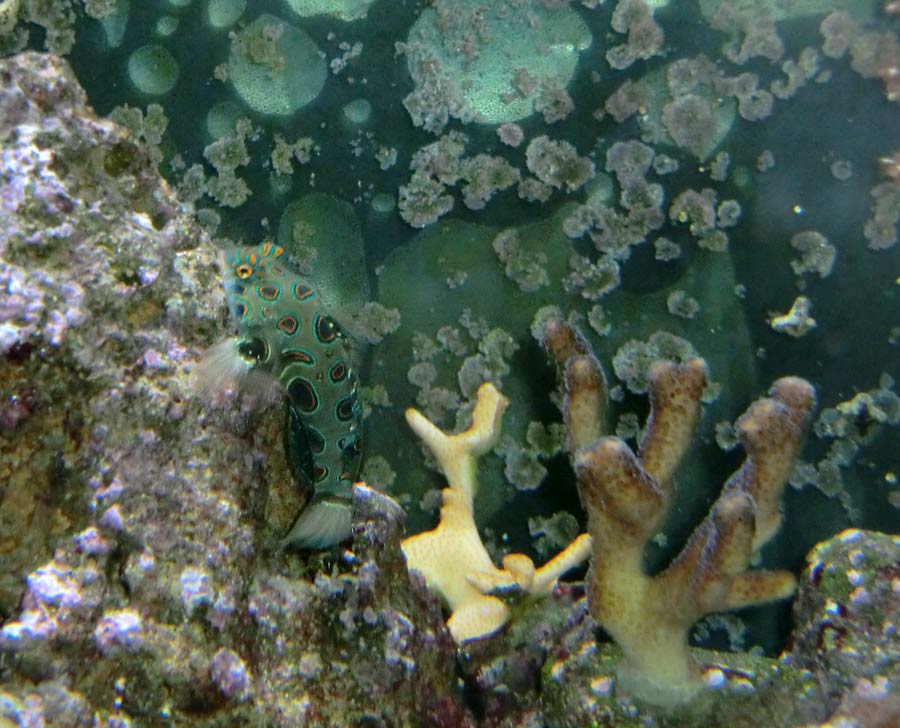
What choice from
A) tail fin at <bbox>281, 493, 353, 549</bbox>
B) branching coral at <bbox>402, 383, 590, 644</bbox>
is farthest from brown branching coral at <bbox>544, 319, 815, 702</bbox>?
tail fin at <bbox>281, 493, 353, 549</bbox>

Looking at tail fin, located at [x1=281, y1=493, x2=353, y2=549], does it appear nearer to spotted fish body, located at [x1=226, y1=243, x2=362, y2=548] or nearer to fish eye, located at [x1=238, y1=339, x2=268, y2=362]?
spotted fish body, located at [x1=226, y1=243, x2=362, y2=548]

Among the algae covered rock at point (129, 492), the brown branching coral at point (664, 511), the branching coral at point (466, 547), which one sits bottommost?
the branching coral at point (466, 547)

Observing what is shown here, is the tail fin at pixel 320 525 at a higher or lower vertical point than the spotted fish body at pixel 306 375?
lower

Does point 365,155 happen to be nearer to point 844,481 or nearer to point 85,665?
point 85,665

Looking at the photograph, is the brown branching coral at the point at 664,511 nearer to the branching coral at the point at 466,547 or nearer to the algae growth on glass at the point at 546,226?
the algae growth on glass at the point at 546,226

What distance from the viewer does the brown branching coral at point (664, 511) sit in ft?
8.63

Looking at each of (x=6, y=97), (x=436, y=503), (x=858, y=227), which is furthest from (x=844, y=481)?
(x=6, y=97)

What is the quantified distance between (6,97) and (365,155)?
171 centimetres

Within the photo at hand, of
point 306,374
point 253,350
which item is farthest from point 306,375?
point 253,350

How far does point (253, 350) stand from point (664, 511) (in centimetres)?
160

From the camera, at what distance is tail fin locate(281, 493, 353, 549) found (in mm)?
2605

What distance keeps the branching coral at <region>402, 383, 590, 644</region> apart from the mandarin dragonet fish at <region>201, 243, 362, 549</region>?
1031 mm

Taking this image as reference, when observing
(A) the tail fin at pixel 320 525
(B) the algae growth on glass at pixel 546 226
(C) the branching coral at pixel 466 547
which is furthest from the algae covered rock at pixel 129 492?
(C) the branching coral at pixel 466 547

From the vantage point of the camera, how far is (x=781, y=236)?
373 centimetres
